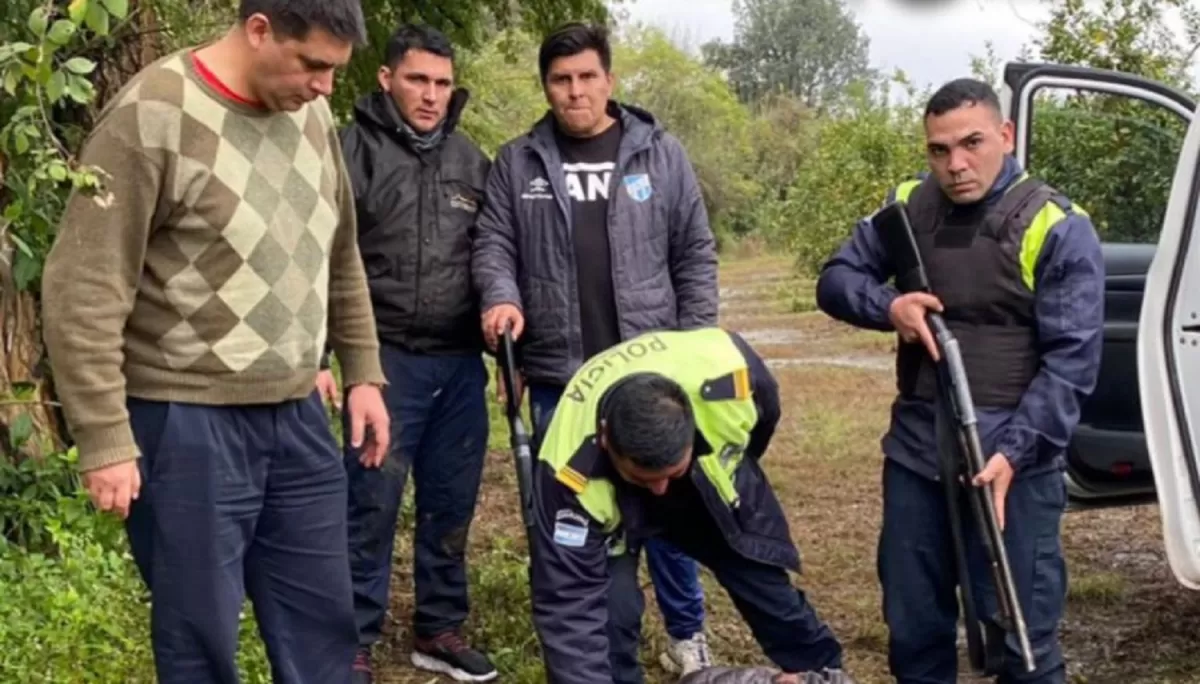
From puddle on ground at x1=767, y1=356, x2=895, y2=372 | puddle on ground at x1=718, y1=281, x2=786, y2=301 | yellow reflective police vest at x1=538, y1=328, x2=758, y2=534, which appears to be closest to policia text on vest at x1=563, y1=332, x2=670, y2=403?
yellow reflective police vest at x1=538, y1=328, x2=758, y2=534

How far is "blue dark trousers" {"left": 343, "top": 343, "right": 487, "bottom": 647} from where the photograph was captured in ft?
13.4

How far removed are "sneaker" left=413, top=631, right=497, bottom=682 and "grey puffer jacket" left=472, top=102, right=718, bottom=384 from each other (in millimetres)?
867

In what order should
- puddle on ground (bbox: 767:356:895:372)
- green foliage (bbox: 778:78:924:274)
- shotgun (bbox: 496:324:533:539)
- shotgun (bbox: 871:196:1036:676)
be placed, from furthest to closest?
green foliage (bbox: 778:78:924:274)
puddle on ground (bbox: 767:356:895:372)
shotgun (bbox: 496:324:533:539)
shotgun (bbox: 871:196:1036:676)

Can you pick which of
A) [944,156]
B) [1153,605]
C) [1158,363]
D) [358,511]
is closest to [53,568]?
[358,511]

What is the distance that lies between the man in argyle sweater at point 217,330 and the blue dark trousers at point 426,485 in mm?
860

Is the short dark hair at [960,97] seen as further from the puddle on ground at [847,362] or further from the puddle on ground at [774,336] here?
the puddle on ground at [774,336]

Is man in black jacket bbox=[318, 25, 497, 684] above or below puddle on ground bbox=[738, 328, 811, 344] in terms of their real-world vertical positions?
above

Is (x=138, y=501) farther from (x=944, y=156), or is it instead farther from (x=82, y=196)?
(x=944, y=156)

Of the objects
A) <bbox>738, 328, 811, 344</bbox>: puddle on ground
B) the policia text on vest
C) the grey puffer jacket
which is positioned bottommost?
<bbox>738, 328, 811, 344</bbox>: puddle on ground

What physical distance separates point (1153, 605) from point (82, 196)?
4050 mm

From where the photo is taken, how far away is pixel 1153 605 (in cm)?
519

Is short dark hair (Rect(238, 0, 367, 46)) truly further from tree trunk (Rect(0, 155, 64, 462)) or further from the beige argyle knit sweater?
tree trunk (Rect(0, 155, 64, 462))

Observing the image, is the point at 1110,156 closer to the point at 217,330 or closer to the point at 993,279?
the point at 993,279

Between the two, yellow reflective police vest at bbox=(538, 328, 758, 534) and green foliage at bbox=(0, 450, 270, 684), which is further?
green foliage at bbox=(0, 450, 270, 684)
